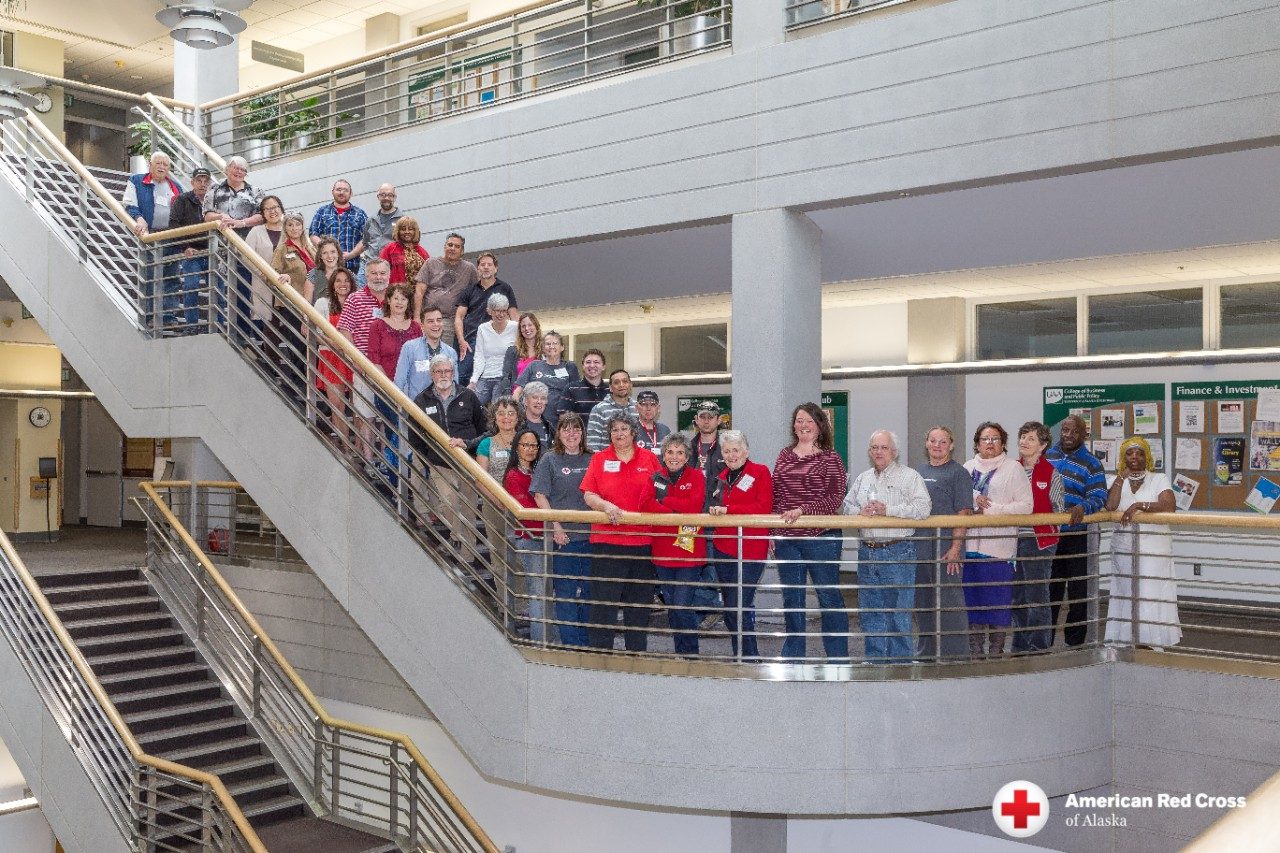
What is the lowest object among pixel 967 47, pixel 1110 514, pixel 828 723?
pixel 828 723

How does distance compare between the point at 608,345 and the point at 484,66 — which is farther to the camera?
the point at 608,345

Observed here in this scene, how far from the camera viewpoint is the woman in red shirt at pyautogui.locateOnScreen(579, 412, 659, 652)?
7.30m

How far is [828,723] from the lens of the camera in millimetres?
6887

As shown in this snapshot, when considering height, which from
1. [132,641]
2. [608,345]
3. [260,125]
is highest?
[260,125]

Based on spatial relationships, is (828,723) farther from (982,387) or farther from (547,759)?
(982,387)

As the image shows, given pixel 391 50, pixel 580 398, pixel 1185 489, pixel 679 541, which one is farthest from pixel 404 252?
pixel 1185 489

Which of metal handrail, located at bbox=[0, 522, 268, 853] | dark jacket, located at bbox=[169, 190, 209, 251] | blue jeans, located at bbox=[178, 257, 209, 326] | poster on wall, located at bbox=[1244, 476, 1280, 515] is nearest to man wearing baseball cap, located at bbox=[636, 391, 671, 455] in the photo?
blue jeans, located at bbox=[178, 257, 209, 326]

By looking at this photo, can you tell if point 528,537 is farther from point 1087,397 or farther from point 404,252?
point 1087,397

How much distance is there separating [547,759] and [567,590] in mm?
1081

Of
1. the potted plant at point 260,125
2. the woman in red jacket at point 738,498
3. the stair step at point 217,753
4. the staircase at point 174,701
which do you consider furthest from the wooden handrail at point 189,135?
the woman in red jacket at point 738,498

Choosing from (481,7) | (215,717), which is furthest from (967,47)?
(481,7)

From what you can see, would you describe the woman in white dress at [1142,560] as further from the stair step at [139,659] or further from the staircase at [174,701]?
the stair step at [139,659]

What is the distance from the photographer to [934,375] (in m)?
12.9

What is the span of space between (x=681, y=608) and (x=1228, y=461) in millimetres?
6557
